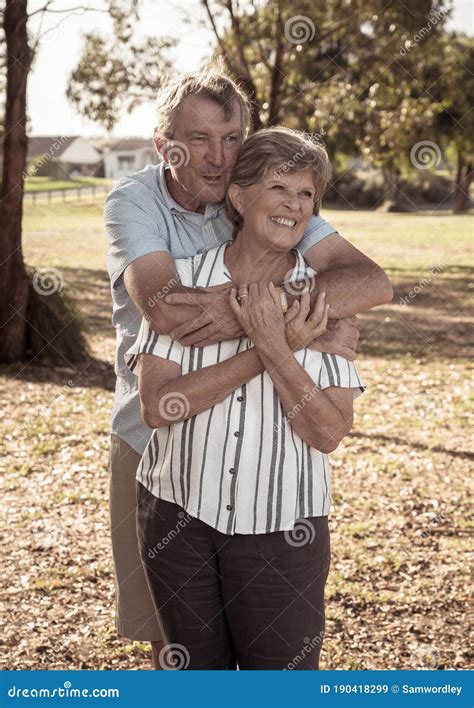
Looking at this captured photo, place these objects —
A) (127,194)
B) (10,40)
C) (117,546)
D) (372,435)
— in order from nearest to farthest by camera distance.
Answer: (127,194) → (117,546) → (372,435) → (10,40)

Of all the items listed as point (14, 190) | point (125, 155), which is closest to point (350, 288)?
point (14, 190)

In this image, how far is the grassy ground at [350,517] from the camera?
15.0 feet

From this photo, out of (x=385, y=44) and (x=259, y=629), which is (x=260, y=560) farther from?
(x=385, y=44)

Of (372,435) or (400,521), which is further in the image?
(372,435)

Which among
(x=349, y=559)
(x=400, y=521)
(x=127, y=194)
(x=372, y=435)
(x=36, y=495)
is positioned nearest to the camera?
(x=127, y=194)

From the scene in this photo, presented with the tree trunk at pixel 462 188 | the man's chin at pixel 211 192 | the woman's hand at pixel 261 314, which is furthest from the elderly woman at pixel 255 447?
the tree trunk at pixel 462 188

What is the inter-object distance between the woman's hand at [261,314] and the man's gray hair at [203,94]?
0.60 metres

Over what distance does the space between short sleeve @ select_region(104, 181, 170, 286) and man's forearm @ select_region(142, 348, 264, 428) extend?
16.0 inches

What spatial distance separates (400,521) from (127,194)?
4116 mm

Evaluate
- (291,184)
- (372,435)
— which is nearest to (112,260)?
(291,184)

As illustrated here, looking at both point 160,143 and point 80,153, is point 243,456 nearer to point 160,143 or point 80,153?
point 160,143

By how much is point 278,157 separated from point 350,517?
4312 millimetres

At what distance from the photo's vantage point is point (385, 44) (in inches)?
575

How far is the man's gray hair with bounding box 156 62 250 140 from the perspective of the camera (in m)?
2.69
